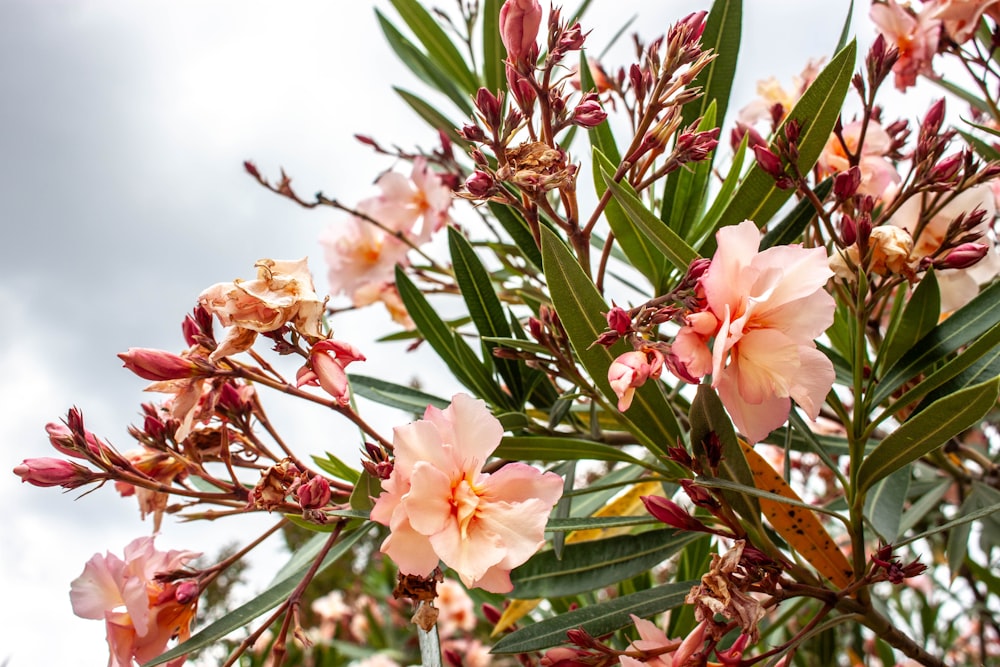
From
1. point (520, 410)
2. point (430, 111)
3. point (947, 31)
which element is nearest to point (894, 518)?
point (520, 410)

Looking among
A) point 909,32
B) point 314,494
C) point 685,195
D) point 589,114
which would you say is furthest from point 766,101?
point 314,494

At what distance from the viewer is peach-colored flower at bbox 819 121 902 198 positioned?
1.25 meters

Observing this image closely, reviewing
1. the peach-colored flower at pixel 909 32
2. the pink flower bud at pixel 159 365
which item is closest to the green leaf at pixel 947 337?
the peach-colored flower at pixel 909 32

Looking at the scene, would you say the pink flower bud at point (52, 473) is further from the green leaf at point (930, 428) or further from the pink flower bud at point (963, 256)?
the pink flower bud at point (963, 256)

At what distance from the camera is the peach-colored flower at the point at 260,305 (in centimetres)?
81

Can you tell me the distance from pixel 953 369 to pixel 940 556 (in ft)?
6.71

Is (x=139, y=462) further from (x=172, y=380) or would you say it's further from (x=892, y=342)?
(x=892, y=342)

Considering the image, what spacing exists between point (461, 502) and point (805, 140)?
580mm

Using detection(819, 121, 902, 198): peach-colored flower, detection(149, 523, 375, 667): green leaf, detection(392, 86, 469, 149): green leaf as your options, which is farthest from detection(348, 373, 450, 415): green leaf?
detection(819, 121, 902, 198): peach-colored flower

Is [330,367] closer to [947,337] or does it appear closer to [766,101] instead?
[947,337]

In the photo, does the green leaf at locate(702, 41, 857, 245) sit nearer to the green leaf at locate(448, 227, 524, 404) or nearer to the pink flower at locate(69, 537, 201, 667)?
the green leaf at locate(448, 227, 524, 404)

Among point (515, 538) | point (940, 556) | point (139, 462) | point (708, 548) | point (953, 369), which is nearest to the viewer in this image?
point (515, 538)

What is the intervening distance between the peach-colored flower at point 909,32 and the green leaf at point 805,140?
469 millimetres

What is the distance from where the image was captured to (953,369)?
895 mm
